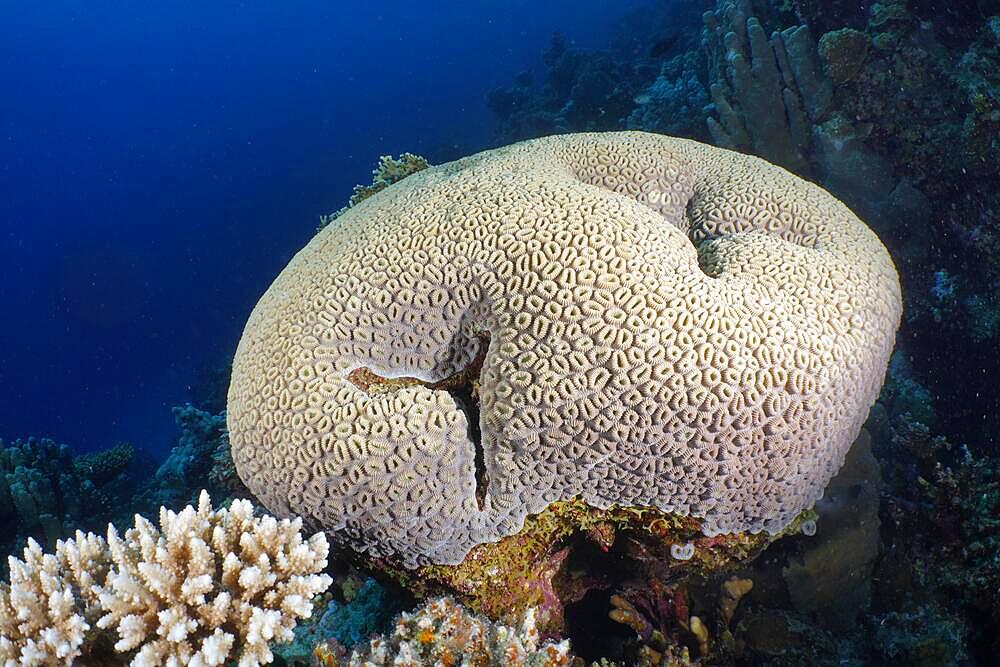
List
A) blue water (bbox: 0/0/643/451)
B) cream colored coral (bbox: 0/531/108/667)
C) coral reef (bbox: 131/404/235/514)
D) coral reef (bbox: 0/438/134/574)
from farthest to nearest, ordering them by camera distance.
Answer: blue water (bbox: 0/0/643/451)
coral reef (bbox: 131/404/235/514)
coral reef (bbox: 0/438/134/574)
cream colored coral (bbox: 0/531/108/667)

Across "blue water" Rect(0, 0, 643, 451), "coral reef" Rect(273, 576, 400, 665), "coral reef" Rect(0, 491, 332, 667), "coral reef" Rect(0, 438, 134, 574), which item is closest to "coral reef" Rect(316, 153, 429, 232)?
"coral reef" Rect(273, 576, 400, 665)

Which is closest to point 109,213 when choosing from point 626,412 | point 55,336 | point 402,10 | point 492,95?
point 55,336

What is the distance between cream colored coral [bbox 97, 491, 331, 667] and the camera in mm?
2293

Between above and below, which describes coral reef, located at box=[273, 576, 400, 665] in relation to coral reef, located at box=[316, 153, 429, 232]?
below

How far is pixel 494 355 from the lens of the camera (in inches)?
108

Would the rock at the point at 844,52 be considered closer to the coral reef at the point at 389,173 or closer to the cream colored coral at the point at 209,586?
the coral reef at the point at 389,173

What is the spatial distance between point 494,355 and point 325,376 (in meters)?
0.89

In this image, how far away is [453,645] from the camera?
105 inches

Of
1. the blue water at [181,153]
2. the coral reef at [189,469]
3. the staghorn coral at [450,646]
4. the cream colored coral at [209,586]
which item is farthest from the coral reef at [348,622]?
the blue water at [181,153]

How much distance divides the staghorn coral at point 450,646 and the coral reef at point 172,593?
415 mm

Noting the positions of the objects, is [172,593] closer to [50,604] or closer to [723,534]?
[50,604]

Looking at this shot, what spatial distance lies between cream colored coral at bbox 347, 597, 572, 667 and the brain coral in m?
0.29

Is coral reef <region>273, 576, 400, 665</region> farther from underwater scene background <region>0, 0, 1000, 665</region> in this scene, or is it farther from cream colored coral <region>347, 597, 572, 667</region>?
cream colored coral <region>347, 597, 572, 667</region>

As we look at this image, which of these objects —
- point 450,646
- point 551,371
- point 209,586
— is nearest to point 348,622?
point 450,646
